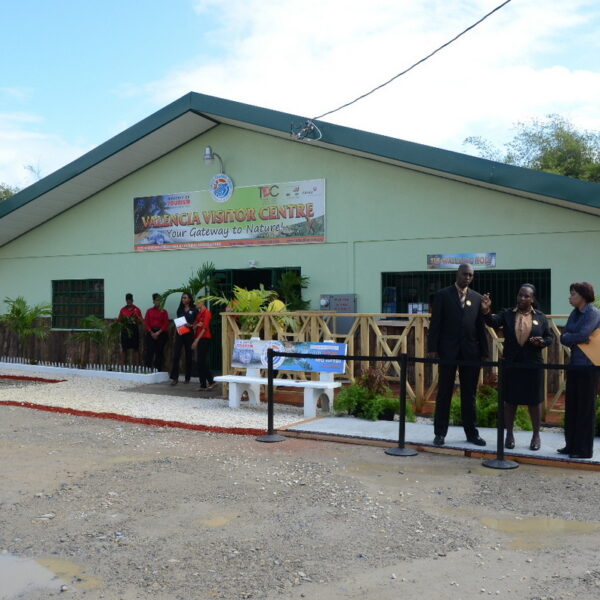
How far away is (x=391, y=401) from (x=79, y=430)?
160 inches

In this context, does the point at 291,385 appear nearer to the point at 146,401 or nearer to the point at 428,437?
the point at 428,437

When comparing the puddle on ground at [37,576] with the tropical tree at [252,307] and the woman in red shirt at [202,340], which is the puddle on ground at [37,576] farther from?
the woman in red shirt at [202,340]

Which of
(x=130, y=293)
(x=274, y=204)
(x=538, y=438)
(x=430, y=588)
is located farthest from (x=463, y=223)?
(x=430, y=588)

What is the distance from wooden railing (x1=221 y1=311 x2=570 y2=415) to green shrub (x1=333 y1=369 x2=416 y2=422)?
17.7 inches

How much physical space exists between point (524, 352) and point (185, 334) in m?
7.08

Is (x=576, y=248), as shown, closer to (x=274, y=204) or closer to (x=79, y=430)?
(x=274, y=204)

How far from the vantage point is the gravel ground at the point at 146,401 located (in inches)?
392

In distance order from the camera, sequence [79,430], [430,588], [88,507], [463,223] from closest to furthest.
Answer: [430,588], [88,507], [79,430], [463,223]

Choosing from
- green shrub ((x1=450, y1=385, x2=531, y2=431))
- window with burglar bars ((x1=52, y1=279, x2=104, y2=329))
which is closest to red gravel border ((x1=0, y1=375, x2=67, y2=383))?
window with burglar bars ((x1=52, y1=279, x2=104, y2=329))

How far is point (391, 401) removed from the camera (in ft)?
31.5

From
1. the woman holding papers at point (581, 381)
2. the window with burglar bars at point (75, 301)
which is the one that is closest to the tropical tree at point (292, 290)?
the window with burglar bars at point (75, 301)

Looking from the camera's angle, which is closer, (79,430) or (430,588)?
(430,588)

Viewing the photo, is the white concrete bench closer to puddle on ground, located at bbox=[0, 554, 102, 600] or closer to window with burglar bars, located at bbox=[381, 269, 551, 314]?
window with burglar bars, located at bbox=[381, 269, 551, 314]

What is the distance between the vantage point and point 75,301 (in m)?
17.2
